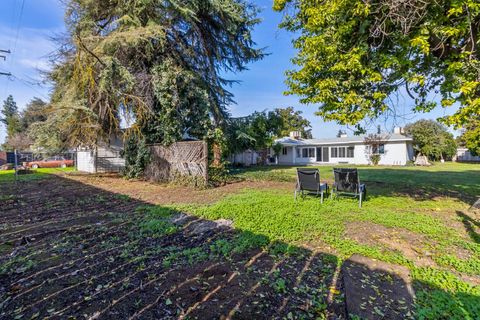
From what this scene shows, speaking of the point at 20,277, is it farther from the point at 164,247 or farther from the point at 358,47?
the point at 358,47

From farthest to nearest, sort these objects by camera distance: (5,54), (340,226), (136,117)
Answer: (5,54), (136,117), (340,226)

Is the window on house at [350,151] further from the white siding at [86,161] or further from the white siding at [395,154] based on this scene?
the white siding at [86,161]

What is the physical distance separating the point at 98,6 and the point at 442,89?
51.1 ft

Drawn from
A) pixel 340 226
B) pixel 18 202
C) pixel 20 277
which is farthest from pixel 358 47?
pixel 18 202

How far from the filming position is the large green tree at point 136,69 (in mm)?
11148

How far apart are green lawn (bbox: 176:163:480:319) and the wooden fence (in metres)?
2.90

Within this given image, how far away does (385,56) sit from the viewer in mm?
5078

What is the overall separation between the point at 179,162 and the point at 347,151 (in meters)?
20.4

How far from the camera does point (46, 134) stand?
1210 cm

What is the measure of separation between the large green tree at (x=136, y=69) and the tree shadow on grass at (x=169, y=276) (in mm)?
7262

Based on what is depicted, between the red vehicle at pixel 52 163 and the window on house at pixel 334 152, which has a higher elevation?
the window on house at pixel 334 152

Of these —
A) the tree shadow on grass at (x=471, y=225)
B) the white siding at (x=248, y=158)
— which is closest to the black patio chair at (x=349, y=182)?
the tree shadow on grass at (x=471, y=225)

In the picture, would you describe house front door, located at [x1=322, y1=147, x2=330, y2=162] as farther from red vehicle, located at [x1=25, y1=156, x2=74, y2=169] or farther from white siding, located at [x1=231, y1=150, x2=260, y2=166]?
red vehicle, located at [x1=25, y1=156, x2=74, y2=169]

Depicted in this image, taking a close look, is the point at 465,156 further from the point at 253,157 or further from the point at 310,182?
the point at 310,182
